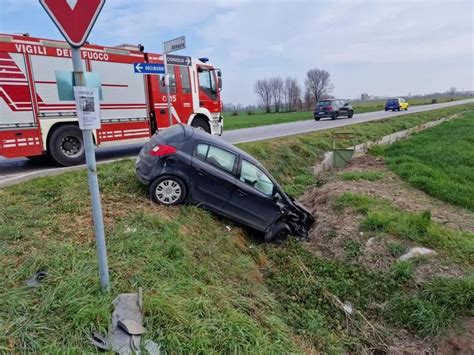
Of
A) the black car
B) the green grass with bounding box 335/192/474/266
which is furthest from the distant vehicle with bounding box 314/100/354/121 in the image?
the black car

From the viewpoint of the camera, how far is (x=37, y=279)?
119 inches

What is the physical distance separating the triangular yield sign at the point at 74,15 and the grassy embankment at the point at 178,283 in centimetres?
206

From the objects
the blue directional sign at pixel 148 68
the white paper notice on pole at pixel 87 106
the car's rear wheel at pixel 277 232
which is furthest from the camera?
the blue directional sign at pixel 148 68

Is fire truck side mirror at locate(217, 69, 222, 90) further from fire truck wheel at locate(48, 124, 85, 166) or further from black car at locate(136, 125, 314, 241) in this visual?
black car at locate(136, 125, 314, 241)

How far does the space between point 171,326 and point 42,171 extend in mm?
6659

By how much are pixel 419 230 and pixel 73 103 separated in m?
8.41

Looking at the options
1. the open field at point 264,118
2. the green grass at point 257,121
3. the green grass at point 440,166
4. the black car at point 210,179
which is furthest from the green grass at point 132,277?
the open field at point 264,118

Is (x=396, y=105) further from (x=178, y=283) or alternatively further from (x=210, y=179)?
(x=178, y=283)

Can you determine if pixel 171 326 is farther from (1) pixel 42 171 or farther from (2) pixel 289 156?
(2) pixel 289 156

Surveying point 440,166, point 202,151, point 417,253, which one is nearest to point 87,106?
point 202,151

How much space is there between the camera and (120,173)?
259 inches

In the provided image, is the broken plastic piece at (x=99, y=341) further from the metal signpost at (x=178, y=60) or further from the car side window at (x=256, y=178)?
the metal signpost at (x=178, y=60)

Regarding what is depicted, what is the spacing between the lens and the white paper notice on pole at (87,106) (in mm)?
2443

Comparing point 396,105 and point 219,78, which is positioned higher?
point 219,78
